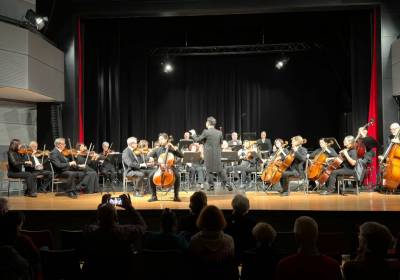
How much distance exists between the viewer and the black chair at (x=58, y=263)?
10.7ft

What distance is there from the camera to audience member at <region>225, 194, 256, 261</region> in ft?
12.6

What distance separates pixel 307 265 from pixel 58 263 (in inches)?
72.1

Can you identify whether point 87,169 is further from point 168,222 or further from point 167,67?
point 168,222

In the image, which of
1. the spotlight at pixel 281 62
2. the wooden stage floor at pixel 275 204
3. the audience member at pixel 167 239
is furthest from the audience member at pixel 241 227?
the spotlight at pixel 281 62

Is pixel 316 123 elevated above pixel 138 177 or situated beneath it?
elevated above

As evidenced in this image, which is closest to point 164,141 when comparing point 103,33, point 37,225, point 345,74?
point 37,225

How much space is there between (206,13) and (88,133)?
4.94 m

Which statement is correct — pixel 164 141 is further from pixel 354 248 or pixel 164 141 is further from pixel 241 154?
pixel 354 248

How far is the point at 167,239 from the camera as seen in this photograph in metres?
3.35

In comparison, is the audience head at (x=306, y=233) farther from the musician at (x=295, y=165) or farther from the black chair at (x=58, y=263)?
the musician at (x=295, y=165)

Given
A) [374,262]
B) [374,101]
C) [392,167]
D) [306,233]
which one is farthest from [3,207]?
[374,101]

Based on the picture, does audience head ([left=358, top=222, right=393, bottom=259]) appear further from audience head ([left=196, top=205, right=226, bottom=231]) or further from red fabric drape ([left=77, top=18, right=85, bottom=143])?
red fabric drape ([left=77, top=18, right=85, bottom=143])

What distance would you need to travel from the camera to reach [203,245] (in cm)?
311

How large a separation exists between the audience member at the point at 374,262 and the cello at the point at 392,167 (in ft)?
20.9
